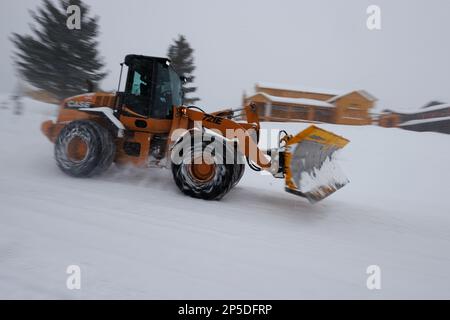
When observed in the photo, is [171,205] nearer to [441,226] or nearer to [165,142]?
[165,142]

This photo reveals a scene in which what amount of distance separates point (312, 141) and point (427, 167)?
7439 millimetres

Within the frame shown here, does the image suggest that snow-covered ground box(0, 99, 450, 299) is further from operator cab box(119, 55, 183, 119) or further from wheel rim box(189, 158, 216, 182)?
operator cab box(119, 55, 183, 119)

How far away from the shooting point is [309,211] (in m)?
4.42

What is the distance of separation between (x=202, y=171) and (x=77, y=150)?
7.33ft


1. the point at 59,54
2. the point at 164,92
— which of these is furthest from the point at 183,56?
the point at 164,92

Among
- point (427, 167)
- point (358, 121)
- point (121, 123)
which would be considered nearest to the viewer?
point (121, 123)

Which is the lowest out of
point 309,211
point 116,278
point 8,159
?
point 116,278

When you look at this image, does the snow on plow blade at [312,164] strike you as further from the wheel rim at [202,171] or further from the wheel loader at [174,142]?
the wheel rim at [202,171]

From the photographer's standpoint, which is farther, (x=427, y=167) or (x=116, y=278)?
(x=427, y=167)

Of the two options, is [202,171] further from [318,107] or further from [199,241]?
[318,107]

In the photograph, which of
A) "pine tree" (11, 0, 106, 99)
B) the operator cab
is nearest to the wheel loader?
the operator cab

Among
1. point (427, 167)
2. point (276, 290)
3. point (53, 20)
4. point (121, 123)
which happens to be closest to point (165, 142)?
point (121, 123)

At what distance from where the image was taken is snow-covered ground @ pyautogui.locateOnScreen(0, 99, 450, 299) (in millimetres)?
2311
